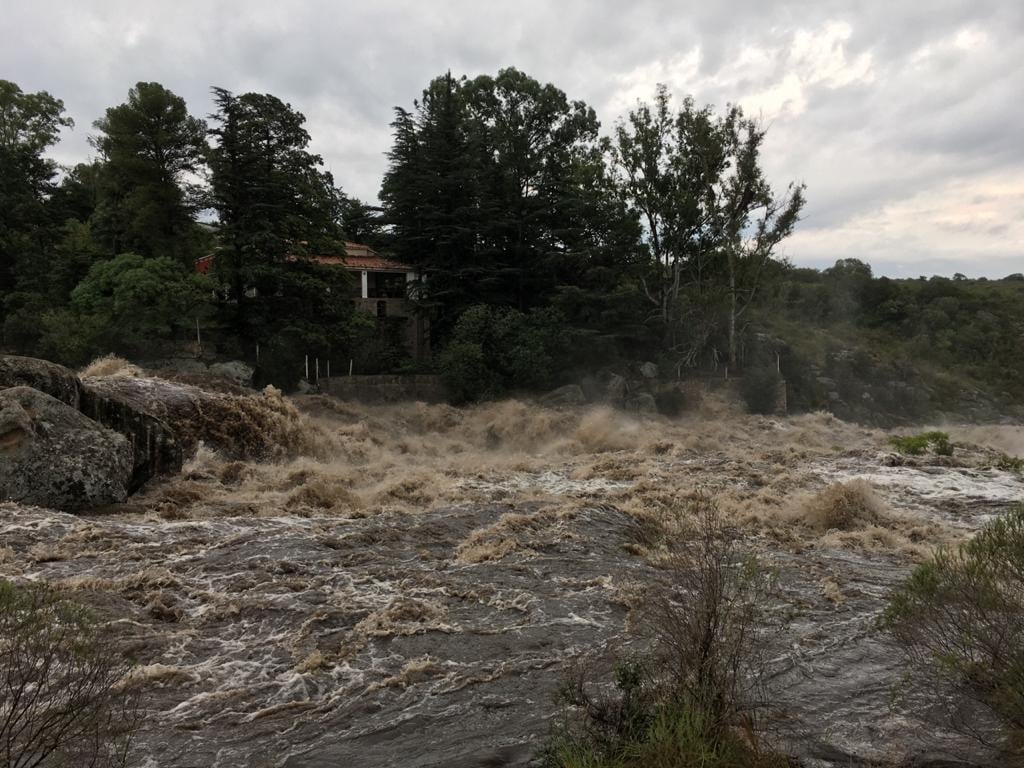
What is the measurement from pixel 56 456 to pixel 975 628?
449 inches

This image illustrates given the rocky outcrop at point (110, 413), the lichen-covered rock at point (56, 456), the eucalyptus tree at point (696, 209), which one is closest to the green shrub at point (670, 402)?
the eucalyptus tree at point (696, 209)

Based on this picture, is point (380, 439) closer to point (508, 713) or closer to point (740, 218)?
point (508, 713)

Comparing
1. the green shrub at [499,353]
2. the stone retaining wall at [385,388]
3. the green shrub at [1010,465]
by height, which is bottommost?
the green shrub at [1010,465]

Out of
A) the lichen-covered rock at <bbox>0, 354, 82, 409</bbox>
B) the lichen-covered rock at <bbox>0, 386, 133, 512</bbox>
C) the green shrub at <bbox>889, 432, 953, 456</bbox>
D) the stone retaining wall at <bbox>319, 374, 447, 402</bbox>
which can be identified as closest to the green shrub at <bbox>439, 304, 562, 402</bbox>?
the stone retaining wall at <bbox>319, 374, 447, 402</bbox>

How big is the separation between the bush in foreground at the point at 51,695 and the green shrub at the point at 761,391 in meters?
26.6

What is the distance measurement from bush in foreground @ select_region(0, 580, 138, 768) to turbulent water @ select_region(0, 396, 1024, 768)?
2.91 ft

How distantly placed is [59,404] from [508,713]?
30.4 feet

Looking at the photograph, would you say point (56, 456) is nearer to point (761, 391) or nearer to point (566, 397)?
point (566, 397)

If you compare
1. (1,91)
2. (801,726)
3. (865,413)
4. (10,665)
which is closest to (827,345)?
(865,413)

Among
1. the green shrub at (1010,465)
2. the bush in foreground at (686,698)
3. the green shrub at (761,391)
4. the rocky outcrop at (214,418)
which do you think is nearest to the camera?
the bush in foreground at (686,698)

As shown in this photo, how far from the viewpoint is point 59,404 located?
10766 millimetres

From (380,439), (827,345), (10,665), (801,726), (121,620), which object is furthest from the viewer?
(827,345)

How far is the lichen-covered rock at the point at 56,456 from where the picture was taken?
9.87 m

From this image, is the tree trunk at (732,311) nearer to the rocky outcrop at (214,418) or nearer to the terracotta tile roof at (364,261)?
the terracotta tile roof at (364,261)
